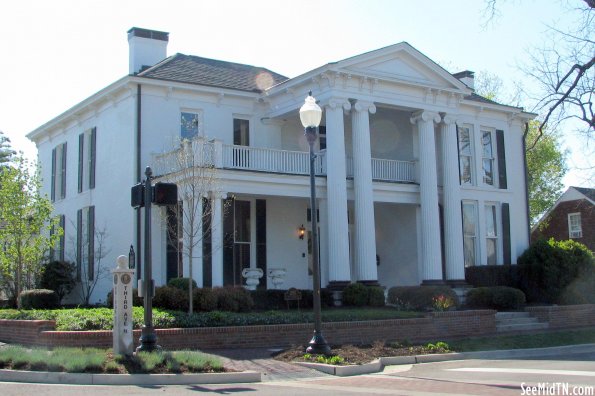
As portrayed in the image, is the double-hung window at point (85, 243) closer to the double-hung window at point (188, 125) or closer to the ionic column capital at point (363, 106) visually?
the double-hung window at point (188, 125)

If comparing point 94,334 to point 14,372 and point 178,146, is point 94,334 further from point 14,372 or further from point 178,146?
point 178,146

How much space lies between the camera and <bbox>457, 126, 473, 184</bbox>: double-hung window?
29.5 m

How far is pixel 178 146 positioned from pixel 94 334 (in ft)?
27.8

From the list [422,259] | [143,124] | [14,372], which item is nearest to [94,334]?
[14,372]

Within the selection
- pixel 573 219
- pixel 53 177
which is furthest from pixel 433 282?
pixel 573 219

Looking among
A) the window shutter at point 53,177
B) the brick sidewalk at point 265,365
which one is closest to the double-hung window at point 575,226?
the window shutter at point 53,177

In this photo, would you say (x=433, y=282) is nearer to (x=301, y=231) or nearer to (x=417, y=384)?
(x=301, y=231)

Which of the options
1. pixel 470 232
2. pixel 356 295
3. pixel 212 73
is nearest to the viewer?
pixel 356 295

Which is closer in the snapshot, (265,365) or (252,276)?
(265,365)

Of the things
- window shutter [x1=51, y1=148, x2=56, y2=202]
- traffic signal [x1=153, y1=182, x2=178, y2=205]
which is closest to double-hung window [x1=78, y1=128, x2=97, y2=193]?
window shutter [x1=51, y1=148, x2=56, y2=202]

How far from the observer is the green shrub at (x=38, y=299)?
2394 cm

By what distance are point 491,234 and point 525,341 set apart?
11739 mm

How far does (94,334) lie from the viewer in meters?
15.2

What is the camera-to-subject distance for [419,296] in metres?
22.8
